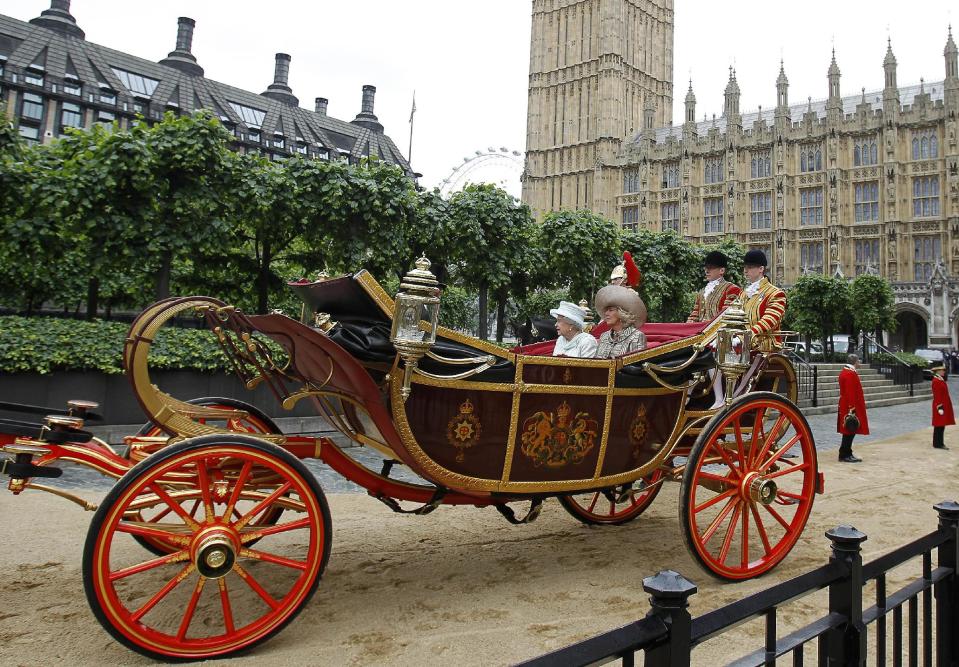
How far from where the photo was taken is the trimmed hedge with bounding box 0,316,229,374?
8219 millimetres

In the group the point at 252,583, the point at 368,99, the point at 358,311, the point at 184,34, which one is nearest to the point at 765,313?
the point at 358,311

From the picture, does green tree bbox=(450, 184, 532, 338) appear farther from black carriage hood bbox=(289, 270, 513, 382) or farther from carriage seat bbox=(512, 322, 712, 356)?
black carriage hood bbox=(289, 270, 513, 382)

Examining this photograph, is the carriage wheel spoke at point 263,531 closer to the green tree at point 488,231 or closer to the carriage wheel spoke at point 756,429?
the carriage wheel spoke at point 756,429

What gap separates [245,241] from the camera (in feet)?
44.1

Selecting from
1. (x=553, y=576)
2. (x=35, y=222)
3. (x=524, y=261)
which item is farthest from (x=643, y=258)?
(x=553, y=576)

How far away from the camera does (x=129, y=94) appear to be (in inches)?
1842

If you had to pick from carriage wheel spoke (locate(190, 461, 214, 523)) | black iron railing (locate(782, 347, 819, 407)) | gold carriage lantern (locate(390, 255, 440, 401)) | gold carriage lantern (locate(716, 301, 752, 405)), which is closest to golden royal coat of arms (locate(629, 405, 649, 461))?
gold carriage lantern (locate(716, 301, 752, 405))

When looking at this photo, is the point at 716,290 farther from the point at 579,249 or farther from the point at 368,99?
the point at 368,99

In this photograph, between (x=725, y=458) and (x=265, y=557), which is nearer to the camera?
(x=265, y=557)

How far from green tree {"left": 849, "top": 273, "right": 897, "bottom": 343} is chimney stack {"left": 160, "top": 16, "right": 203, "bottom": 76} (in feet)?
186

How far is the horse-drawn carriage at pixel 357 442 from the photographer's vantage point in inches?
104

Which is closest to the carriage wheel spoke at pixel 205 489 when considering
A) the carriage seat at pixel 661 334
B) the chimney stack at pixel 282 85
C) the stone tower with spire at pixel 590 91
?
the carriage seat at pixel 661 334

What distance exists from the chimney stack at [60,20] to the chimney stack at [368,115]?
27.4m

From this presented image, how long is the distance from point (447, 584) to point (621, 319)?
224 centimetres
